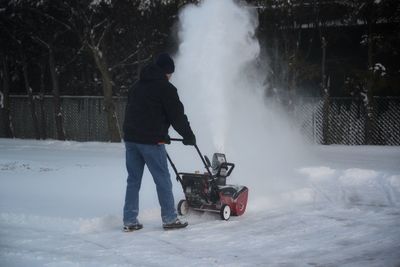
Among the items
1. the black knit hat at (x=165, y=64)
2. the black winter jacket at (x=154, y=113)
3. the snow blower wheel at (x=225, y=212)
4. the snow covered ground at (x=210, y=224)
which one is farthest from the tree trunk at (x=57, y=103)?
the snow blower wheel at (x=225, y=212)

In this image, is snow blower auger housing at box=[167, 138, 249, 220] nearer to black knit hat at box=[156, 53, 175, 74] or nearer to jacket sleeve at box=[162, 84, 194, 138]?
jacket sleeve at box=[162, 84, 194, 138]

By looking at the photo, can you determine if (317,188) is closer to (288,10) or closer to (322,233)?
(322,233)

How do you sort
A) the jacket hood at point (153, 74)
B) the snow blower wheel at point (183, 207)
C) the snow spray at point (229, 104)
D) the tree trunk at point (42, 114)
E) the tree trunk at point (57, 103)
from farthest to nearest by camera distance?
the tree trunk at point (42, 114) < the tree trunk at point (57, 103) < the snow spray at point (229, 104) < the snow blower wheel at point (183, 207) < the jacket hood at point (153, 74)

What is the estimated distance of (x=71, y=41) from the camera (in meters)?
22.5

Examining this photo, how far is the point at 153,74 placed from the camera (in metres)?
6.80

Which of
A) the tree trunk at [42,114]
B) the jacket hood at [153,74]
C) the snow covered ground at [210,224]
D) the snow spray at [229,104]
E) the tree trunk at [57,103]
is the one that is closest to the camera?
→ the snow covered ground at [210,224]

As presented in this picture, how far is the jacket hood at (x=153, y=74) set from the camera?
680cm

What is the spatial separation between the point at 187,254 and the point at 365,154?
33.4ft

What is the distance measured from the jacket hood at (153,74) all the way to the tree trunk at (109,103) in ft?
41.8

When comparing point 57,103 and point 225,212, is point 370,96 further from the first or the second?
point 225,212

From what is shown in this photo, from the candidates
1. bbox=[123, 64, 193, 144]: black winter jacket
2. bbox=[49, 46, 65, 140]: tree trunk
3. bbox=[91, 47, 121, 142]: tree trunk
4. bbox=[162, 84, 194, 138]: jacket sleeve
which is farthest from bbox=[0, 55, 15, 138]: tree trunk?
bbox=[162, 84, 194, 138]: jacket sleeve

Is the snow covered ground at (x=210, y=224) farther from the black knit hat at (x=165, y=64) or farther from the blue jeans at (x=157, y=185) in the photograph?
the black knit hat at (x=165, y=64)

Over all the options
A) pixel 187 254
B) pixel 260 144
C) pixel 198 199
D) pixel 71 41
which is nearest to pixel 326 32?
pixel 260 144

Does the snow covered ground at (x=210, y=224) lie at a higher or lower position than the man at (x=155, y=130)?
lower
